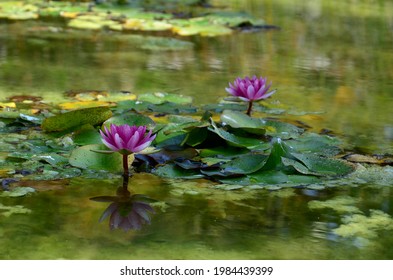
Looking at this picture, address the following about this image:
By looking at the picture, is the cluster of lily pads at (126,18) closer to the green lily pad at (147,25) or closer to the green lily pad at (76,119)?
the green lily pad at (147,25)

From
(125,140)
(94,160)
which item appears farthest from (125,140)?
(94,160)

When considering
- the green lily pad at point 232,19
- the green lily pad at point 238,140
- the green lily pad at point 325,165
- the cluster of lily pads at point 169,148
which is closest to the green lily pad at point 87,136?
the cluster of lily pads at point 169,148

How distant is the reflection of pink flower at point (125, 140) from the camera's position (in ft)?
6.66

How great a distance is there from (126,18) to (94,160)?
3.00 meters

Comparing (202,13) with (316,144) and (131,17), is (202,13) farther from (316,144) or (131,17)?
(316,144)

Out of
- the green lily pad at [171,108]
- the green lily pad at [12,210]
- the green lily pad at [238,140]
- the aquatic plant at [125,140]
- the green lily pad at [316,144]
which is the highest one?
the aquatic plant at [125,140]

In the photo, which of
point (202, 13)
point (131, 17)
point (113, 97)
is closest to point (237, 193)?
point (113, 97)

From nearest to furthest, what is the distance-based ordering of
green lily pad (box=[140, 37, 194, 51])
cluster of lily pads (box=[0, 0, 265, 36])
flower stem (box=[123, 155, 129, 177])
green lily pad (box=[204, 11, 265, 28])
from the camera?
1. flower stem (box=[123, 155, 129, 177])
2. green lily pad (box=[140, 37, 194, 51])
3. cluster of lily pads (box=[0, 0, 265, 36])
4. green lily pad (box=[204, 11, 265, 28])

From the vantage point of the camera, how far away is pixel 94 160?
84.7 inches

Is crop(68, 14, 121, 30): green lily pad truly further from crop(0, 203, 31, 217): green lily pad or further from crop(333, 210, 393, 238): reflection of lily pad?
crop(333, 210, 393, 238): reflection of lily pad

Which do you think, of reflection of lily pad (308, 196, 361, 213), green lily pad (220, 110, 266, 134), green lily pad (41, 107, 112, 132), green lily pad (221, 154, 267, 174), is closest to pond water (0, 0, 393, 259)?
reflection of lily pad (308, 196, 361, 213)

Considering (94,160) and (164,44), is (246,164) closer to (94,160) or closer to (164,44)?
(94,160)

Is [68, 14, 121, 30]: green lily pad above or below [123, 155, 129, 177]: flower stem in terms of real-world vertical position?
below

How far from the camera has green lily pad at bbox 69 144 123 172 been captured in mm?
2129
